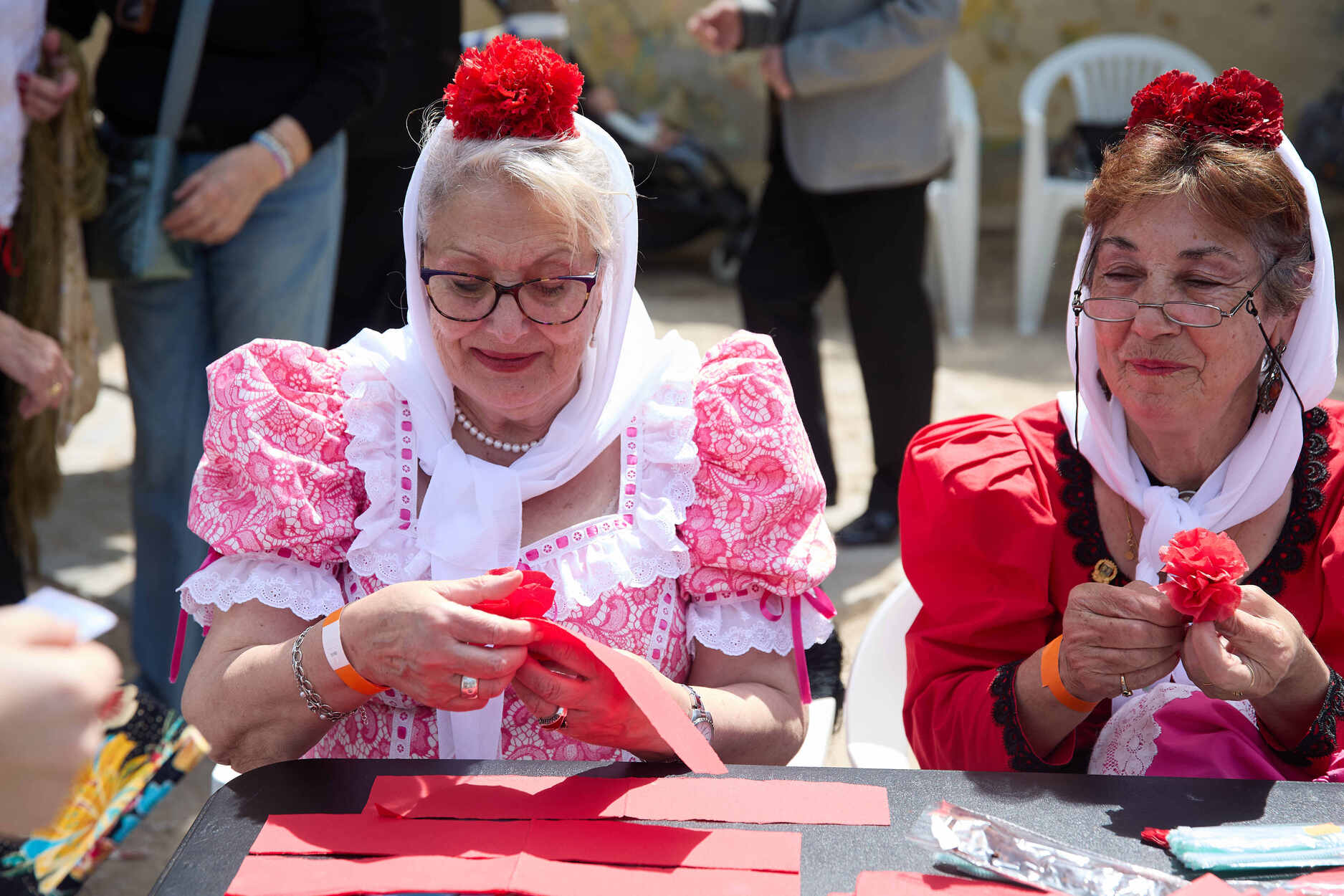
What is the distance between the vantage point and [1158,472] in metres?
1.98

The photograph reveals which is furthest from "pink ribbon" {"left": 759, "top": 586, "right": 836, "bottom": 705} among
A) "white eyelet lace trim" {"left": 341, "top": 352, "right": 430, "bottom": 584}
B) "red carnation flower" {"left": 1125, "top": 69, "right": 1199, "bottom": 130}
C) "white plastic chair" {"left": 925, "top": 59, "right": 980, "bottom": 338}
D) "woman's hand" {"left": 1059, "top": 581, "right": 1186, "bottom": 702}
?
"white plastic chair" {"left": 925, "top": 59, "right": 980, "bottom": 338}

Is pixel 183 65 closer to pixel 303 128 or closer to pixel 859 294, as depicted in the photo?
pixel 303 128

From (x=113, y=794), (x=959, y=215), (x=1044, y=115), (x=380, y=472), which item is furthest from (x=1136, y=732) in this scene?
(x=1044, y=115)

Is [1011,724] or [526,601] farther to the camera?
[1011,724]

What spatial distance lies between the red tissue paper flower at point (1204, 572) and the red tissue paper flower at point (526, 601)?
0.72 metres

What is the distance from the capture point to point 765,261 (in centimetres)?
435

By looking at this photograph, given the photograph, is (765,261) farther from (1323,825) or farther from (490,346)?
(1323,825)

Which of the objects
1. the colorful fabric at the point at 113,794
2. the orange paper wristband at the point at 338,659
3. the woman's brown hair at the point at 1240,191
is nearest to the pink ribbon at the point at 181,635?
the orange paper wristband at the point at 338,659

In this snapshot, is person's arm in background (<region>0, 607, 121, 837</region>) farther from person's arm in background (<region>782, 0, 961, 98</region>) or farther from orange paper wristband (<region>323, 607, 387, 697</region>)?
person's arm in background (<region>782, 0, 961, 98</region>)

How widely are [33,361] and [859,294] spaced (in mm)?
2393

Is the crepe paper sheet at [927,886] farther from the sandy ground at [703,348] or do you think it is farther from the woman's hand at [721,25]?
the woman's hand at [721,25]

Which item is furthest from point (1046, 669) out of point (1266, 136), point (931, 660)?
point (1266, 136)

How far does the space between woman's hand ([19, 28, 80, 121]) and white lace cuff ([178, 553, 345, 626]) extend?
→ 1675 mm

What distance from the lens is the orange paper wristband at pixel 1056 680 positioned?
67.2 inches
